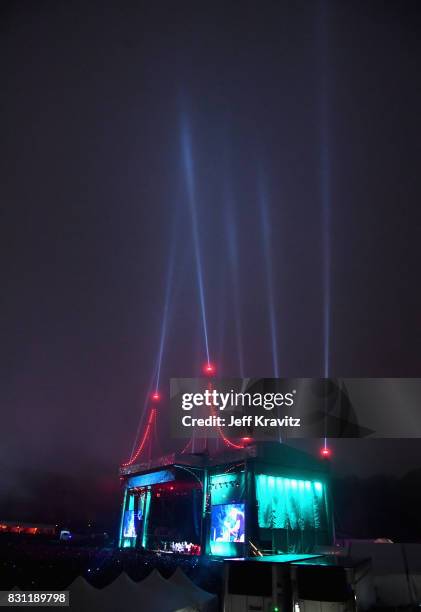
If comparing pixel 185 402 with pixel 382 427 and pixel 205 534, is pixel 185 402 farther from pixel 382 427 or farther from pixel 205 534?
pixel 205 534

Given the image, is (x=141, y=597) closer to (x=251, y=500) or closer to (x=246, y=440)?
→ (x=251, y=500)

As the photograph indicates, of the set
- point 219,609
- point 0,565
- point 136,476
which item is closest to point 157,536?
point 136,476

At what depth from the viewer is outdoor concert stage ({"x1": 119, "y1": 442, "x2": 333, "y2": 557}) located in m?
28.3

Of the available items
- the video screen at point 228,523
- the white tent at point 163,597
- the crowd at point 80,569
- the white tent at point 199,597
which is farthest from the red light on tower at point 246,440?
the white tent at point 163,597

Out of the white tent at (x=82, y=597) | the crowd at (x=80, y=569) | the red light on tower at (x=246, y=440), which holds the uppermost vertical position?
the red light on tower at (x=246, y=440)

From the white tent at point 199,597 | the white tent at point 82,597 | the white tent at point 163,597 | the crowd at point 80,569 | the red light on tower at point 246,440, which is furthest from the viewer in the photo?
the red light on tower at point 246,440

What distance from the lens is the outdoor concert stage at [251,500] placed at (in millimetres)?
Result: 28281

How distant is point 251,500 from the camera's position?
93.1 feet

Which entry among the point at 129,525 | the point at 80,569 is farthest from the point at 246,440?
the point at 129,525

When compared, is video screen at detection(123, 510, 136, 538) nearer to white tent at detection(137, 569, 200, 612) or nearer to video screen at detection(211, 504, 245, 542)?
video screen at detection(211, 504, 245, 542)

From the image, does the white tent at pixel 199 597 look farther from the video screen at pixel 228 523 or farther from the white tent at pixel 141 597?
the video screen at pixel 228 523

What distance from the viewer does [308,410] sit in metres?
23.0

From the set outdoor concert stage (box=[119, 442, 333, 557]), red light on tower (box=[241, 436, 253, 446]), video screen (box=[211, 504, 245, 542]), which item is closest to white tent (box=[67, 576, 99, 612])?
outdoor concert stage (box=[119, 442, 333, 557])

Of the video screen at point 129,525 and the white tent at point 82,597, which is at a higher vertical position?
the video screen at point 129,525
